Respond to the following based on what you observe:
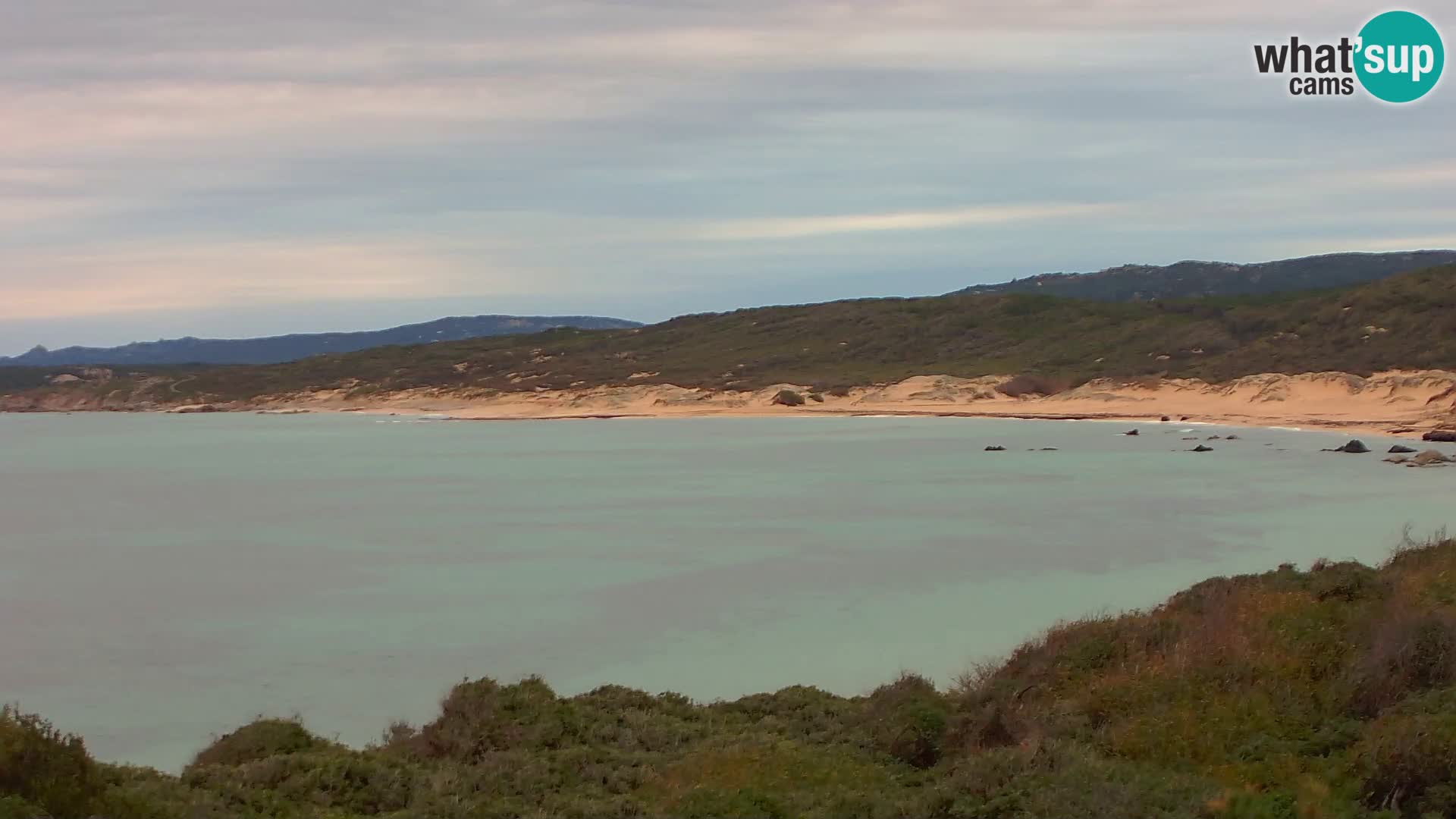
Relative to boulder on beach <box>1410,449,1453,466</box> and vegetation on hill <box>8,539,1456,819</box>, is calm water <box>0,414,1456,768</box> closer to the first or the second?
boulder on beach <box>1410,449,1453,466</box>

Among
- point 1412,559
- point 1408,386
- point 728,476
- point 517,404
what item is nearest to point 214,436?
point 517,404

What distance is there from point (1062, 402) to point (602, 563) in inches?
2310

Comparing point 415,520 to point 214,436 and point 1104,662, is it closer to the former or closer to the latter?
point 1104,662

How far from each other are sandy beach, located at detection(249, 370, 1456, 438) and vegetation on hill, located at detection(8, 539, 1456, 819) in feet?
153

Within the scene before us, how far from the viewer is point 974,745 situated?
36.4 ft

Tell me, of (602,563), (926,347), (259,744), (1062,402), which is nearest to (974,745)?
(259,744)

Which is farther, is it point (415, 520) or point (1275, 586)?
point (415, 520)

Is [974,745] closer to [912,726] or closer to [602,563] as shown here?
[912,726]

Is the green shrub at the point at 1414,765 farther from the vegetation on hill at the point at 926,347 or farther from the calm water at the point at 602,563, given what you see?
the vegetation on hill at the point at 926,347

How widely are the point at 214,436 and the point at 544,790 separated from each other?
3269 inches

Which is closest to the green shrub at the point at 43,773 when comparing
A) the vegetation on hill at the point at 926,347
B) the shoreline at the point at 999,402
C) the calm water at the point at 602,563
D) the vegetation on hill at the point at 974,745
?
the vegetation on hill at the point at 974,745

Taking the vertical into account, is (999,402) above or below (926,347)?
below

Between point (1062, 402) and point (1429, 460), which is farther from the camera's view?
point (1062, 402)

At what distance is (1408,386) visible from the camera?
64500 mm
